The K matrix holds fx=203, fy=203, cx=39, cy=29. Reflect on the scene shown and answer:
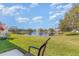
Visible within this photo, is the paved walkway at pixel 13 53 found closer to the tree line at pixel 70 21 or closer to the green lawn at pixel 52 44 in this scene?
the green lawn at pixel 52 44

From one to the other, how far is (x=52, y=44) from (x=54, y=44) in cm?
2

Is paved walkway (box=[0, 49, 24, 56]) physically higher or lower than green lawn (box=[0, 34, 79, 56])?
lower

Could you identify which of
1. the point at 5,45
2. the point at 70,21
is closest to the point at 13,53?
the point at 5,45

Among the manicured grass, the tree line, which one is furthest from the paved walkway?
the tree line

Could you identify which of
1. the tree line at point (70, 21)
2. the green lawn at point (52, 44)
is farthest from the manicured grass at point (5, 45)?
the tree line at point (70, 21)

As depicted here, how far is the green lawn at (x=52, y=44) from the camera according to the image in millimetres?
1710

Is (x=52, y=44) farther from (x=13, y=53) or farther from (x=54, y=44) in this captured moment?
(x=13, y=53)

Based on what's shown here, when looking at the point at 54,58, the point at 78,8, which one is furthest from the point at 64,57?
the point at 78,8

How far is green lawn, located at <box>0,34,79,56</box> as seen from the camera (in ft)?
5.61

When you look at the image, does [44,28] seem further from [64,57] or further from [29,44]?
[64,57]

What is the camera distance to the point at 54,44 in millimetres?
1726

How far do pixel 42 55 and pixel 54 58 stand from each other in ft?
0.34

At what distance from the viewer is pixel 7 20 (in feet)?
5.66

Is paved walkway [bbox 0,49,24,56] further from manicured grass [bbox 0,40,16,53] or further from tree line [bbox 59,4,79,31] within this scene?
tree line [bbox 59,4,79,31]
